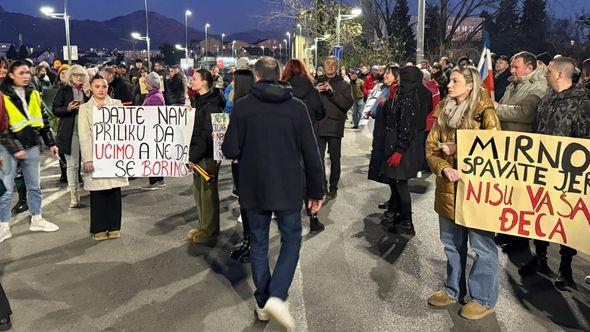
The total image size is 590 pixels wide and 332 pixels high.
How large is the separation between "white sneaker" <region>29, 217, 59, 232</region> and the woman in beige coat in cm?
68

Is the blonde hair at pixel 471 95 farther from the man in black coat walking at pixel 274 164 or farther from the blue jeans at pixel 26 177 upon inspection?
the blue jeans at pixel 26 177

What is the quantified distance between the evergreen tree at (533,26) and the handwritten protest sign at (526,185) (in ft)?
145

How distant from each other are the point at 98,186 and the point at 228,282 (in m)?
2.11

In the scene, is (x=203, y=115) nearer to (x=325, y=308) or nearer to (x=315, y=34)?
(x=325, y=308)

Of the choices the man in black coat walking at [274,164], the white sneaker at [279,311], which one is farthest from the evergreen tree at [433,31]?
the white sneaker at [279,311]

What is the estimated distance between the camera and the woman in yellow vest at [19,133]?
A: 5703mm

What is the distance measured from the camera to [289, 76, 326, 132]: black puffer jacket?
610cm

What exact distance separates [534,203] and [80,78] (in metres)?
5.67

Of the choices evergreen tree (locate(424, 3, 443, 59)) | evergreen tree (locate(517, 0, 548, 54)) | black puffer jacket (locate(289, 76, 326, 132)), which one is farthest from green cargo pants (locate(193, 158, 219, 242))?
evergreen tree (locate(517, 0, 548, 54))

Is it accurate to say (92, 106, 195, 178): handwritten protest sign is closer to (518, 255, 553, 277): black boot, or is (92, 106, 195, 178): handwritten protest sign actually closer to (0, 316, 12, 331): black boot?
(0, 316, 12, 331): black boot

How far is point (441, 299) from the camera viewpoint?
14.4 feet

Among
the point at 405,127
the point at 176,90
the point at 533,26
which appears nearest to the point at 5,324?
the point at 405,127

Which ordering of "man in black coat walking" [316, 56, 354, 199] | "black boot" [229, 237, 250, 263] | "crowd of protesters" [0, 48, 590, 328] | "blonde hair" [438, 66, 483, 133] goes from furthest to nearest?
1. "man in black coat walking" [316, 56, 354, 199]
2. "black boot" [229, 237, 250, 263]
3. "blonde hair" [438, 66, 483, 133]
4. "crowd of protesters" [0, 48, 590, 328]

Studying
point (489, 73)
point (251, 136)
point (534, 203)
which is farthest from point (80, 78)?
point (534, 203)
